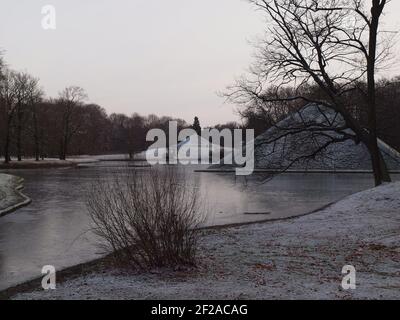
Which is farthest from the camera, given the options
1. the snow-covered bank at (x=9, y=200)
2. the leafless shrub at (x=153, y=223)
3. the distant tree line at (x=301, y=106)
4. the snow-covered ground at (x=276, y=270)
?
the distant tree line at (x=301, y=106)

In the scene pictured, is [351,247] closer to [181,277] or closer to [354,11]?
[181,277]

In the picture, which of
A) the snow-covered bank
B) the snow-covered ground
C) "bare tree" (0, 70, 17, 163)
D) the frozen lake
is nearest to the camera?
the snow-covered ground

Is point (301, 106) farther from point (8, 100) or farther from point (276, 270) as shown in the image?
point (8, 100)

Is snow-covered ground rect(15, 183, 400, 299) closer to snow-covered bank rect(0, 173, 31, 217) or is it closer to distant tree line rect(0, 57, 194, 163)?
snow-covered bank rect(0, 173, 31, 217)

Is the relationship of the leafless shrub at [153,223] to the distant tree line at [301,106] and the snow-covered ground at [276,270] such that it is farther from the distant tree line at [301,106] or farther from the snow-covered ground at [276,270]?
the distant tree line at [301,106]

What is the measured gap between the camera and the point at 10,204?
66.0ft

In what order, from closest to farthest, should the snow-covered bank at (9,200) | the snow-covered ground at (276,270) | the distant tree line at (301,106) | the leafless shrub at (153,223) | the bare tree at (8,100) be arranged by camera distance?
the snow-covered ground at (276,270) → the leafless shrub at (153,223) → the snow-covered bank at (9,200) → the distant tree line at (301,106) → the bare tree at (8,100)

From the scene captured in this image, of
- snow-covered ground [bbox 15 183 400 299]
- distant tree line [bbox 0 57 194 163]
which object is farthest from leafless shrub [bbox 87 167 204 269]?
distant tree line [bbox 0 57 194 163]

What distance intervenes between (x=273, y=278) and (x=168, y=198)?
2224 mm

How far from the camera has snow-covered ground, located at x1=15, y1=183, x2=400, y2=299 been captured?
6.66m

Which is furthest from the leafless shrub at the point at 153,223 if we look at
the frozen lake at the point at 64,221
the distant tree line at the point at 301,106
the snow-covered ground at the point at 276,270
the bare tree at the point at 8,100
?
the bare tree at the point at 8,100

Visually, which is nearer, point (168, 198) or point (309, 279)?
point (309, 279)

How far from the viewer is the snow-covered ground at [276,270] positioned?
21.8ft
